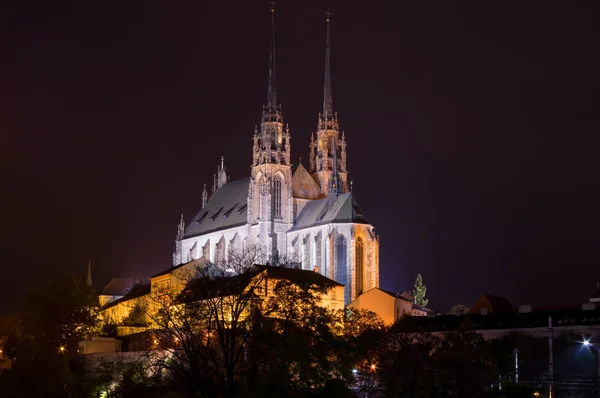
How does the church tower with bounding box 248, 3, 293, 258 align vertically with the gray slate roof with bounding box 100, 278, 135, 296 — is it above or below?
above

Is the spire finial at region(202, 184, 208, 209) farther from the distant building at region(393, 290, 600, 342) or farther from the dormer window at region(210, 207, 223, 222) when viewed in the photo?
the distant building at region(393, 290, 600, 342)

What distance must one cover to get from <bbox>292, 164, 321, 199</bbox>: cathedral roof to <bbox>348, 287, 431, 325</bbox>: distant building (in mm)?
25942

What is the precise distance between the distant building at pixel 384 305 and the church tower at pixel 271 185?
1943 cm

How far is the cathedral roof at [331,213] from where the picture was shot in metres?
124

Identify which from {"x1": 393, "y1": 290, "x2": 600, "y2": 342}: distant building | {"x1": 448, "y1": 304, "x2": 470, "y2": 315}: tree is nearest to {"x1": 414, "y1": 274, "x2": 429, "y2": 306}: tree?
{"x1": 448, "y1": 304, "x2": 470, "y2": 315}: tree

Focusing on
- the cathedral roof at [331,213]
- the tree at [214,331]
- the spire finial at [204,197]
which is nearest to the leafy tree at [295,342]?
the tree at [214,331]

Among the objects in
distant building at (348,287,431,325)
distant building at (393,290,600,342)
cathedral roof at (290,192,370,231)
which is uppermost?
cathedral roof at (290,192,370,231)

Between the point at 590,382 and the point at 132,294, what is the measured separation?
64524 millimetres

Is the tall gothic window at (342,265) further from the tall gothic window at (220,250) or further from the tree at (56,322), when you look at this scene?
the tree at (56,322)

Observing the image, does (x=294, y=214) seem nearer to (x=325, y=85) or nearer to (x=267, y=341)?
(x=325, y=85)

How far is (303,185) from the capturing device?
458 feet

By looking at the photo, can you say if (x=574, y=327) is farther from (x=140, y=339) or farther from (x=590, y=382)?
(x=140, y=339)

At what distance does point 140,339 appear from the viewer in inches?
3570

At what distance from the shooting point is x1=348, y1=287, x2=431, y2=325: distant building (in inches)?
4353
